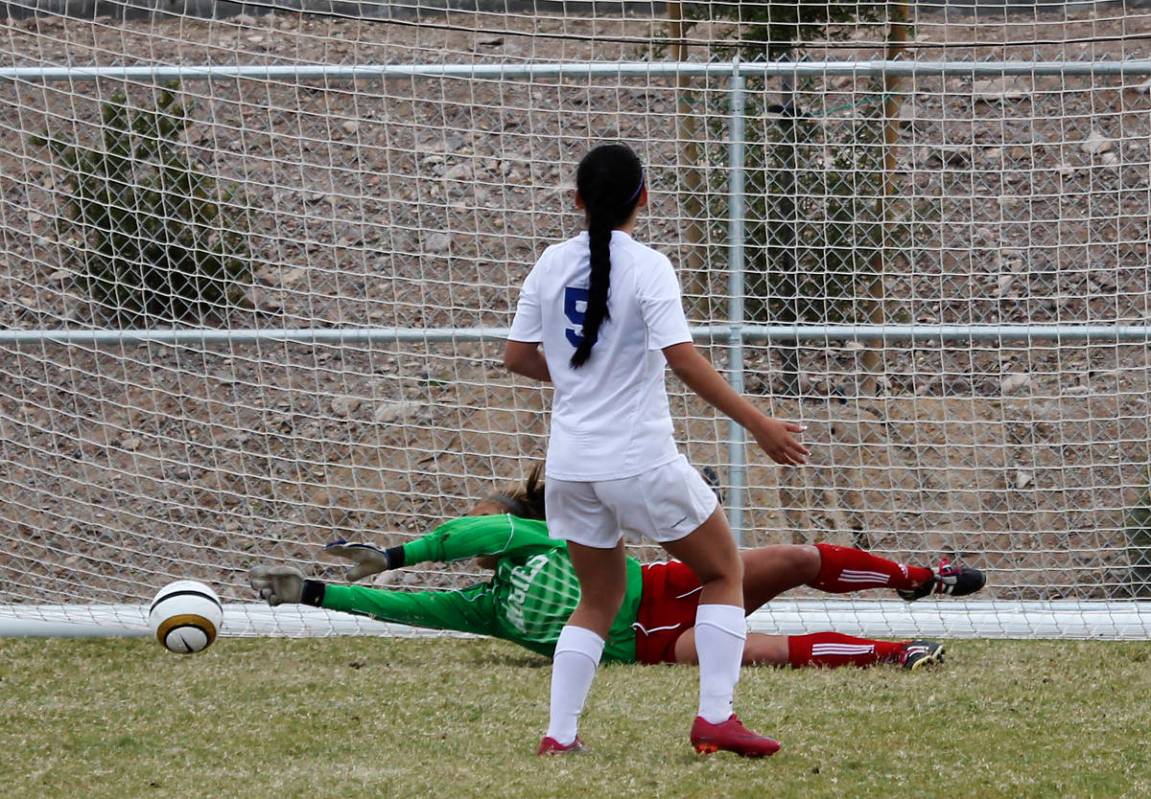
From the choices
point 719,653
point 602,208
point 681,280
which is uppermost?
point 602,208

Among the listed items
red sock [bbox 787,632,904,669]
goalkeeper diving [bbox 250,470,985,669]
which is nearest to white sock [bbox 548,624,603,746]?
goalkeeper diving [bbox 250,470,985,669]

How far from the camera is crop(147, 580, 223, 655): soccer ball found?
5340 mm

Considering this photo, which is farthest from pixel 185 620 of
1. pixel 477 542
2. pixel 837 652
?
pixel 837 652

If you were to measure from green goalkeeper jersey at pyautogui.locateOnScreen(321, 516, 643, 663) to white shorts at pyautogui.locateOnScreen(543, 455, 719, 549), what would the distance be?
1407 millimetres

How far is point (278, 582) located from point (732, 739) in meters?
1.82

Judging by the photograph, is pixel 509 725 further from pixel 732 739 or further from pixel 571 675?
pixel 732 739

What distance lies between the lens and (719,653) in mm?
3783

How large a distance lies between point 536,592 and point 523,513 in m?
0.41

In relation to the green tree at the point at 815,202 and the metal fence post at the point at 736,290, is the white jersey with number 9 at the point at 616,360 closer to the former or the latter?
the metal fence post at the point at 736,290

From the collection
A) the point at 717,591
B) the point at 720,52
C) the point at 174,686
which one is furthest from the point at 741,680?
the point at 720,52

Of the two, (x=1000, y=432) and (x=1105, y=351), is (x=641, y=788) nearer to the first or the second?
(x=1000, y=432)

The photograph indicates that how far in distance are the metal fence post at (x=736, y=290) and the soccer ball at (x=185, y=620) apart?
6.58 ft

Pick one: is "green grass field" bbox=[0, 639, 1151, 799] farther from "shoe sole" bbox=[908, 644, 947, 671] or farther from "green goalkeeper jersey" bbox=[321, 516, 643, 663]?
"green goalkeeper jersey" bbox=[321, 516, 643, 663]

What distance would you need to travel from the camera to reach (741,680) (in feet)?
16.5
